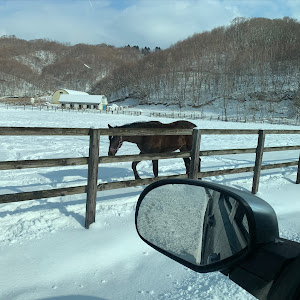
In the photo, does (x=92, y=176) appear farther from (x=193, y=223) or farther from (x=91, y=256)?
(x=193, y=223)

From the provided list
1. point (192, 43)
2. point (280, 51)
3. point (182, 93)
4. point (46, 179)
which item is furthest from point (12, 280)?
point (192, 43)

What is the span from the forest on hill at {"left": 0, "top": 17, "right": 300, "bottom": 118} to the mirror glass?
68.2 metres

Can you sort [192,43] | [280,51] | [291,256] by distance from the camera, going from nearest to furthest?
[291,256]
[280,51]
[192,43]

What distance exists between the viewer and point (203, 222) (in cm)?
150

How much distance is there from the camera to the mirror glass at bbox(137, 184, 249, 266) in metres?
1.22

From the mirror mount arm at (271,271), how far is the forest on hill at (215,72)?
226 ft

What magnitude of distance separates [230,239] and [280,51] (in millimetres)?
109316

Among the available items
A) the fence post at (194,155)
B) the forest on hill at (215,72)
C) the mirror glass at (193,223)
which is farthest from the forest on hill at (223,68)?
the mirror glass at (193,223)

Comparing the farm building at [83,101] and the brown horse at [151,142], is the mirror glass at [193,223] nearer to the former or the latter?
the brown horse at [151,142]

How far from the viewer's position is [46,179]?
20.4 ft

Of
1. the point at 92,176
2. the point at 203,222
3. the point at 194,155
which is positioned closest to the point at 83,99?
the point at 194,155

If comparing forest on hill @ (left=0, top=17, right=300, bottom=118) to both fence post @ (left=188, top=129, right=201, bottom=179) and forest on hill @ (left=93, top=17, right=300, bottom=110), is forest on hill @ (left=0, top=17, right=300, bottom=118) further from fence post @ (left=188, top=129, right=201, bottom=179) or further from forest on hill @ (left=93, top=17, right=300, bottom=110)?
fence post @ (left=188, top=129, right=201, bottom=179)

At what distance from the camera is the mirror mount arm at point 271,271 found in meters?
0.83

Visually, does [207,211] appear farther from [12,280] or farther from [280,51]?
[280,51]
